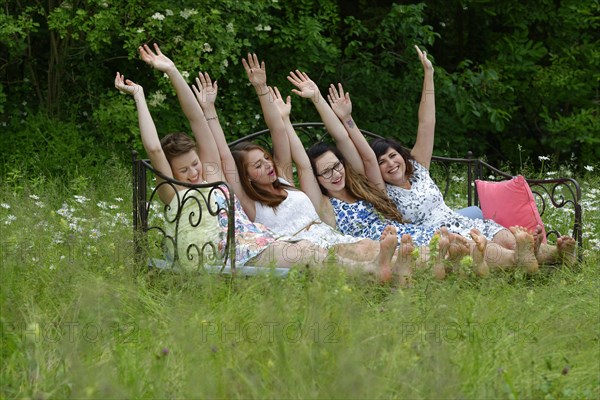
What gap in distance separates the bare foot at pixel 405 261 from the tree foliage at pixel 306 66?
12.0 ft

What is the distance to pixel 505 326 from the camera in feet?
11.3

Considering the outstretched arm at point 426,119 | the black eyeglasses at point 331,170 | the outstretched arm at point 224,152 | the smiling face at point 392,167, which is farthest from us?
the outstretched arm at point 426,119

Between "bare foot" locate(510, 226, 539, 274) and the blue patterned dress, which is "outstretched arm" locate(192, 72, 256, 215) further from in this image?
"bare foot" locate(510, 226, 539, 274)

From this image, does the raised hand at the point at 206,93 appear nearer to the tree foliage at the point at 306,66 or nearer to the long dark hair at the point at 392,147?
the long dark hair at the point at 392,147

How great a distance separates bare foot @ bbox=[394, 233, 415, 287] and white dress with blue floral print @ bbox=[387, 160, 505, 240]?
957 millimetres

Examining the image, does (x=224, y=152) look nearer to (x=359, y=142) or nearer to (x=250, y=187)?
(x=250, y=187)

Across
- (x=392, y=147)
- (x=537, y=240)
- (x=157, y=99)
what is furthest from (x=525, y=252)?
(x=157, y=99)

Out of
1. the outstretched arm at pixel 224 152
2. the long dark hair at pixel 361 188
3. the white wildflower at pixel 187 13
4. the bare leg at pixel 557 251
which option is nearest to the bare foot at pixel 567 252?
the bare leg at pixel 557 251

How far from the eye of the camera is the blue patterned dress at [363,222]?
4879 millimetres

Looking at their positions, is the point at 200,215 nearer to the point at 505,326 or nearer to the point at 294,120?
the point at 505,326

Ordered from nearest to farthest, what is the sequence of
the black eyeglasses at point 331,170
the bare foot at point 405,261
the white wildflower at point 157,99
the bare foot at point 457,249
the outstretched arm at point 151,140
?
the bare foot at point 405,261, the bare foot at point 457,249, the outstretched arm at point 151,140, the black eyeglasses at point 331,170, the white wildflower at point 157,99

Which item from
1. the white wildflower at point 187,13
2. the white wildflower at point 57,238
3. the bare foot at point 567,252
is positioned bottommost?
the bare foot at point 567,252

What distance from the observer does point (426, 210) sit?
511 cm

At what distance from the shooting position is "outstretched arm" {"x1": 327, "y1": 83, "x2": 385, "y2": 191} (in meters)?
4.98
